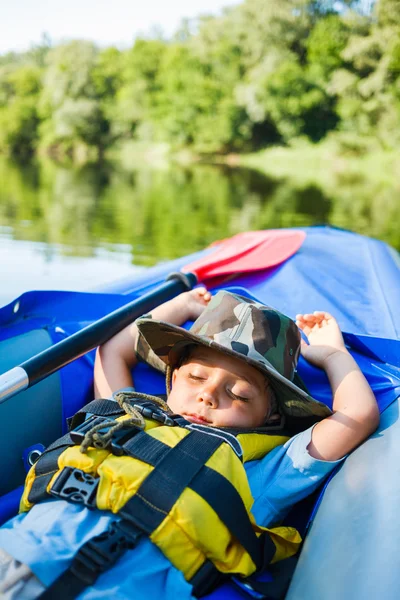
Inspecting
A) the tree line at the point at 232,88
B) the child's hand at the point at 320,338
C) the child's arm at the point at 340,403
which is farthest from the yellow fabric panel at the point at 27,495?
the tree line at the point at 232,88

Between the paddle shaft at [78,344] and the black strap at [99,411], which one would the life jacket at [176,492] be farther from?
the paddle shaft at [78,344]

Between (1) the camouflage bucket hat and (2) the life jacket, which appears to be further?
(1) the camouflage bucket hat

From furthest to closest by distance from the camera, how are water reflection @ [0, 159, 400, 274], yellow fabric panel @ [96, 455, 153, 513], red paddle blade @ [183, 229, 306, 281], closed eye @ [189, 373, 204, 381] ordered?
water reflection @ [0, 159, 400, 274], red paddle blade @ [183, 229, 306, 281], closed eye @ [189, 373, 204, 381], yellow fabric panel @ [96, 455, 153, 513]

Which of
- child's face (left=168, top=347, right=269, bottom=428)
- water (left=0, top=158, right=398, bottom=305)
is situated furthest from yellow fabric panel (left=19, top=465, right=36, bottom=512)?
water (left=0, top=158, right=398, bottom=305)

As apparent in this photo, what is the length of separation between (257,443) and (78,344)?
2.01ft

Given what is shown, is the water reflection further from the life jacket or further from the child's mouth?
the life jacket

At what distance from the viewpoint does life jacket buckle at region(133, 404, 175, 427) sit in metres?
1.25

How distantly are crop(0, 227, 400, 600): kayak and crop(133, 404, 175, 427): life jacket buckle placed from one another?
0.33 metres

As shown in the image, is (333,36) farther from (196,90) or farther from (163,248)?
(163,248)

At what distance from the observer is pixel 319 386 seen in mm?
1651

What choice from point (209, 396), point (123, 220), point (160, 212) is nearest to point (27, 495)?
point (209, 396)

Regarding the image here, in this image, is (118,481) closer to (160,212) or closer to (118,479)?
(118,479)

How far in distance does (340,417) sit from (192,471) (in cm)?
43

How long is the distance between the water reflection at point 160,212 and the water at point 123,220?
0.04 feet
